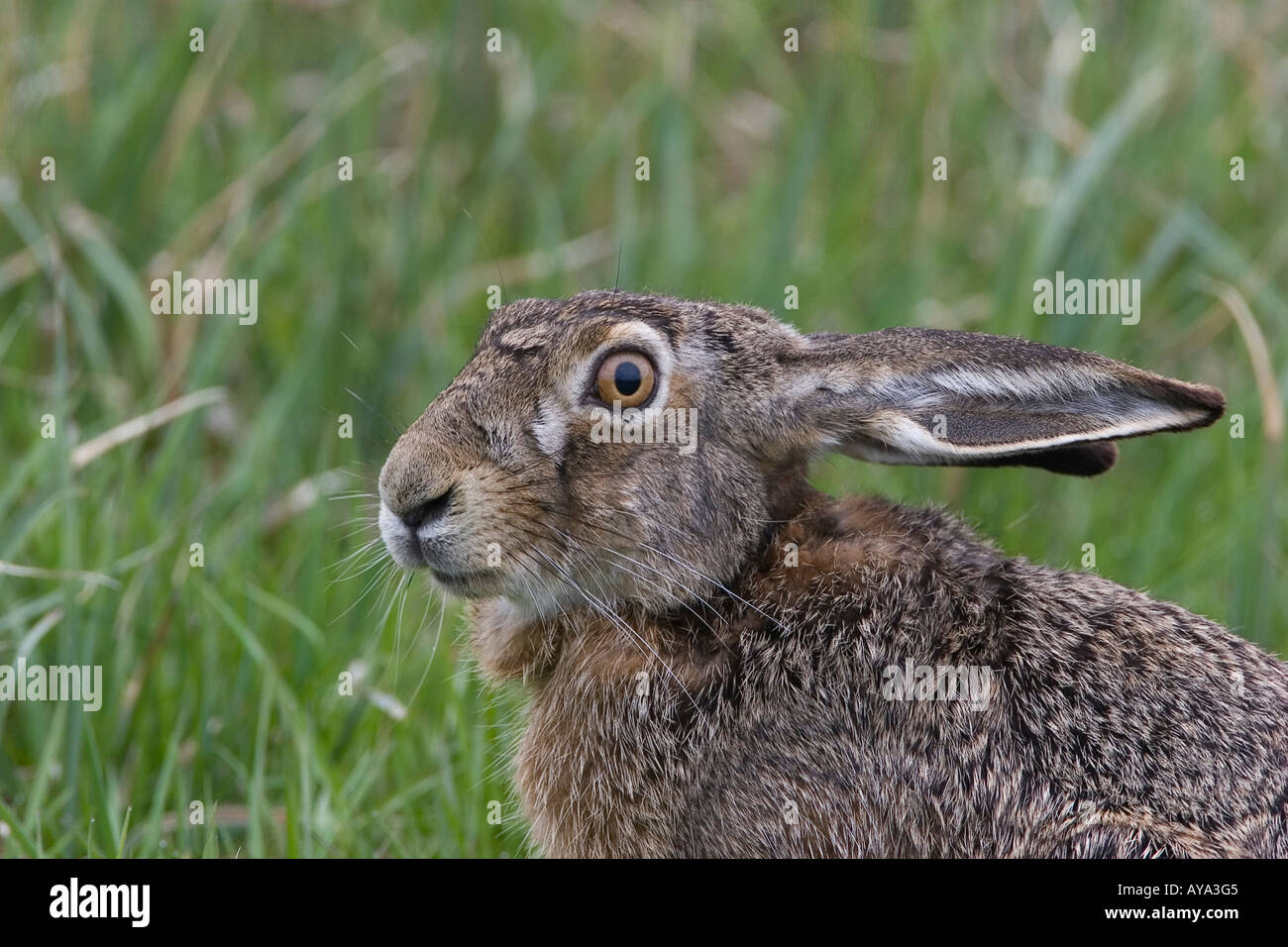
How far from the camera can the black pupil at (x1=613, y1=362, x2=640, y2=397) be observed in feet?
16.8

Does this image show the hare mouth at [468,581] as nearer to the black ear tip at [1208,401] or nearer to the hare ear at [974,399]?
the hare ear at [974,399]

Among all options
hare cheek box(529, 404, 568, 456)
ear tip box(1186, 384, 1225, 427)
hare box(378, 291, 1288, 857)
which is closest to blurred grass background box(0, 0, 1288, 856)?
hare box(378, 291, 1288, 857)

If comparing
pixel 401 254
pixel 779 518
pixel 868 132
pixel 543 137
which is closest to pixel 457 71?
pixel 543 137

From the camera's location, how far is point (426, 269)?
8.51 metres

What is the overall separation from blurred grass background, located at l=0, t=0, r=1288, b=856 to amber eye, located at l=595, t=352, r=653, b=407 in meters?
1.06

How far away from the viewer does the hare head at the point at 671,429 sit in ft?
16.3

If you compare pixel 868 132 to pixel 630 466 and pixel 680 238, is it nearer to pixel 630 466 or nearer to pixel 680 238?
pixel 680 238

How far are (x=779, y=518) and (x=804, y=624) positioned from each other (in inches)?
13.9

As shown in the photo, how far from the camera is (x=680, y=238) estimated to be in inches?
349
